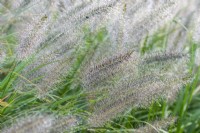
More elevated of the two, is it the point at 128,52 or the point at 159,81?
the point at 128,52

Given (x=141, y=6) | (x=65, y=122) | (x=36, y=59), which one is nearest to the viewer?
(x=65, y=122)

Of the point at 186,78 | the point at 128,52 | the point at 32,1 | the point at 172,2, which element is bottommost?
the point at 186,78

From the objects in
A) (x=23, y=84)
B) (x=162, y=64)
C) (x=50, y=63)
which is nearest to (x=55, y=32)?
(x=50, y=63)

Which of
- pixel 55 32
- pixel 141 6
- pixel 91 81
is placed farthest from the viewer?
pixel 141 6

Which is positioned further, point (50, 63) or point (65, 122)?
point (50, 63)

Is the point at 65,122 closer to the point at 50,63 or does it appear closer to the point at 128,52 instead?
the point at 128,52

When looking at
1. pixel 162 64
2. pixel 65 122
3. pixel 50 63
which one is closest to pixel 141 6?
pixel 162 64

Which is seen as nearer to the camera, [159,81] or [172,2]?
[159,81]

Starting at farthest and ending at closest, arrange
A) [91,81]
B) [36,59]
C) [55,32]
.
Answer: [55,32] < [36,59] < [91,81]

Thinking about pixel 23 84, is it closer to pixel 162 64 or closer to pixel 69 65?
pixel 69 65
